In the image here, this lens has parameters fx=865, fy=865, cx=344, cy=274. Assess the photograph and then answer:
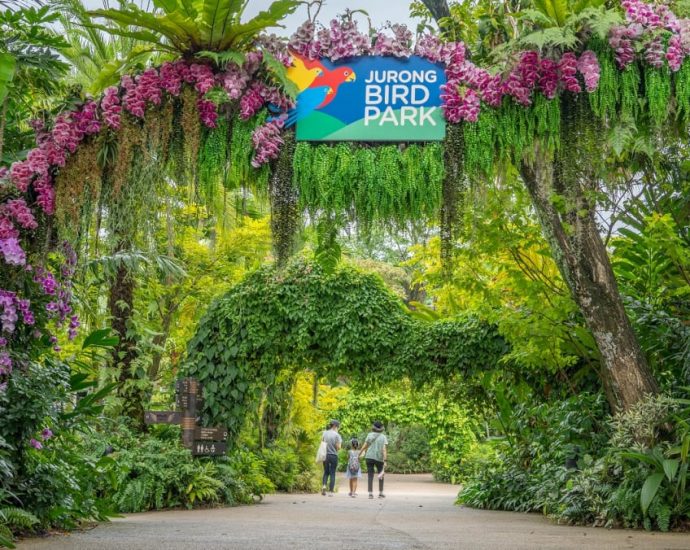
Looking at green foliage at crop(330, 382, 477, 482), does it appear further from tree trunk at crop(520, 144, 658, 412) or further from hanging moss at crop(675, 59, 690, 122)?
hanging moss at crop(675, 59, 690, 122)

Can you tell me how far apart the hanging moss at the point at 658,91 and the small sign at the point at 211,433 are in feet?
29.8

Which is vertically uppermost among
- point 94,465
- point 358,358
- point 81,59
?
point 81,59

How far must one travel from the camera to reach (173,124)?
6.43 metres

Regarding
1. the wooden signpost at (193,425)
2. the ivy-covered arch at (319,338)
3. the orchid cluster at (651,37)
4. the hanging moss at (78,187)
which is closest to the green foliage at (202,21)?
the hanging moss at (78,187)

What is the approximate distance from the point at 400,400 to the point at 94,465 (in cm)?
1977

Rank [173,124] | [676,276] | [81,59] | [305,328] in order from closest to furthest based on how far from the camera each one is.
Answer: [173,124], [676,276], [305,328], [81,59]

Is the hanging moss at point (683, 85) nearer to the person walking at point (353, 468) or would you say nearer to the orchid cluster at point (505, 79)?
the orchid cluster at point (505, 79)

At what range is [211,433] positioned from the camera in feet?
43.5

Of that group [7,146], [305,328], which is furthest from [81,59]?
[7,146]

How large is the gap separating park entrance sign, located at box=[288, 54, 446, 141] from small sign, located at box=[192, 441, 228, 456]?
26.0ft

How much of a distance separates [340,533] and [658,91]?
201 inches

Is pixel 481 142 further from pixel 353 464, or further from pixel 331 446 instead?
pixel 353 464

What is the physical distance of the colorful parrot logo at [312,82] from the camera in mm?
6176

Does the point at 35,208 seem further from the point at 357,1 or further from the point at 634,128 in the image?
the point at 634,128
